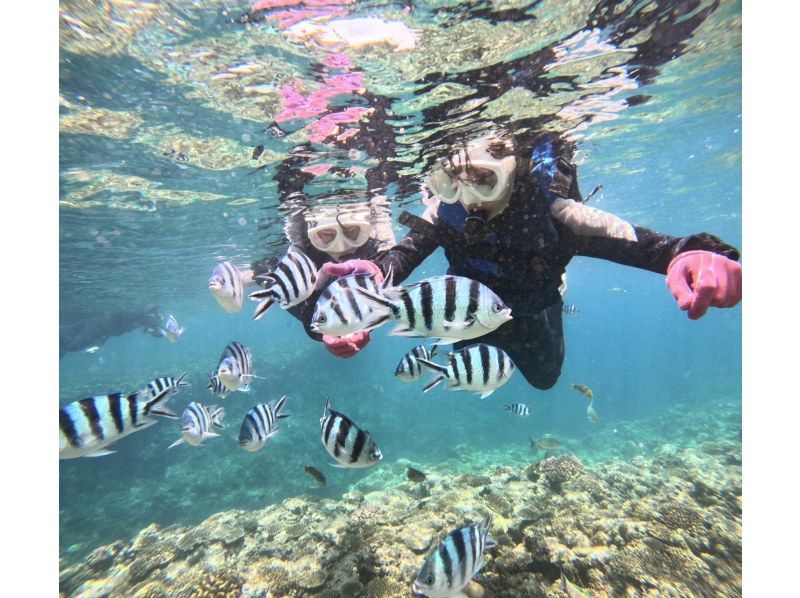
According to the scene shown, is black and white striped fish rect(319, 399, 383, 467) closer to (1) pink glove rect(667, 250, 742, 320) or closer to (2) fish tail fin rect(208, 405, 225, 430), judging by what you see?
(1) pink glove rect(667, 250, 742, 320)

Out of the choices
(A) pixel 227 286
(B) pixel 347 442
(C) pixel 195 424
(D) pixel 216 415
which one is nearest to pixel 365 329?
(B) pixel 347 442

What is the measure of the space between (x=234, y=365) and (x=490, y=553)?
4.61 metres

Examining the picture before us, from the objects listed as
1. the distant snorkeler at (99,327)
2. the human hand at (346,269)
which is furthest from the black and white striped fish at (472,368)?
the distant snorkeler at (99,327)

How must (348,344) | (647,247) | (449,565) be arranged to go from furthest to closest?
(647,247), (348,344), (449,565)

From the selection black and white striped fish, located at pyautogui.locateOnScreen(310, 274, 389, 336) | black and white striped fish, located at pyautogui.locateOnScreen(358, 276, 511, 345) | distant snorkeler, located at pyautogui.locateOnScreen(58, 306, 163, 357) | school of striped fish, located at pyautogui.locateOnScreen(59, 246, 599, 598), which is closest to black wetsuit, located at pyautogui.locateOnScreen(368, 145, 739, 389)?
school of striped fish, located at pyautogui.locateOnScreen(59, 246, 599, 598)

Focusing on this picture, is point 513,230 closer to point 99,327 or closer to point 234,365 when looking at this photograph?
point 234,365

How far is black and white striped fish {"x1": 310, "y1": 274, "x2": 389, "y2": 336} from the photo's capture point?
8.02 feet

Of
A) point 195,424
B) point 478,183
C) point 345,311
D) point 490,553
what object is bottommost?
point 490,553

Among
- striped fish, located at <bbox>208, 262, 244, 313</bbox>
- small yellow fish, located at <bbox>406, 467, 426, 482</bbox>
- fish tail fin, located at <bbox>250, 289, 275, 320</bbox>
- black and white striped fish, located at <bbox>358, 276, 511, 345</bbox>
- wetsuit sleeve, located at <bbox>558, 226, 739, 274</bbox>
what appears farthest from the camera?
small yellow fish, located at <bbox>406, 467, 426, 482</bbox>

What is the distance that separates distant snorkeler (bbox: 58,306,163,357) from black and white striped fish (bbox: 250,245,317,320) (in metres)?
29.8

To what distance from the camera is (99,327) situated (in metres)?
26.4

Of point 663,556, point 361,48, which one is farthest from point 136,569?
point 361,48

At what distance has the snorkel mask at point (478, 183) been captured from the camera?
495cm
